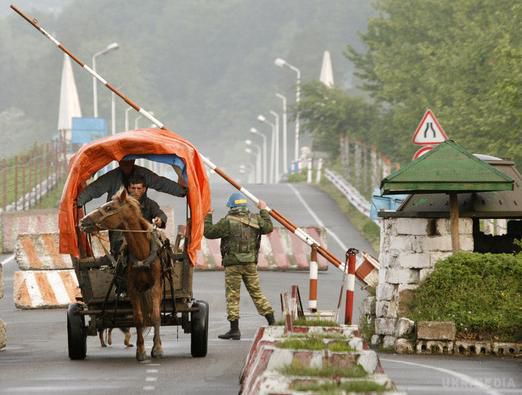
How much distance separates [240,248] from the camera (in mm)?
23344

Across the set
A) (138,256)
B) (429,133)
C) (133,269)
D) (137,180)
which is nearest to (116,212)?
(138,256)

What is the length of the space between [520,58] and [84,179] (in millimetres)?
25897

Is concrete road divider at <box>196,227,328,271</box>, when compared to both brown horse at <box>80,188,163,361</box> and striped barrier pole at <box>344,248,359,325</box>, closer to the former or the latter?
brown horse at <box>80,188,163,361</box>

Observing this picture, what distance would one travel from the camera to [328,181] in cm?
7850

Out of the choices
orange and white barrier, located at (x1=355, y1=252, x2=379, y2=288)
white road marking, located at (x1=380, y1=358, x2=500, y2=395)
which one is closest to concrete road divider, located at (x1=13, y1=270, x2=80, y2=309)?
orange and white barrier, located at (x1=355, y1=252, x2=379, y2=288)

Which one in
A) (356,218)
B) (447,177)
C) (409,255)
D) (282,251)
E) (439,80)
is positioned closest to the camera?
(447,177)

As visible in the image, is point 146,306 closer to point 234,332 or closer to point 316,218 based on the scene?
point 234,332

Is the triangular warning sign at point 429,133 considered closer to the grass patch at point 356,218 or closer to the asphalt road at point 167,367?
the asphalt road at point 167,367

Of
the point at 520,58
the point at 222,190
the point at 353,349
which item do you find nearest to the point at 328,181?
the point at 222,190

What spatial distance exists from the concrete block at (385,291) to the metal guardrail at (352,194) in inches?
1251

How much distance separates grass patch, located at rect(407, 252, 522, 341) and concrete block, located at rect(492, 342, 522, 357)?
0.19 m

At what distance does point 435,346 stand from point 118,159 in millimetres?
4208

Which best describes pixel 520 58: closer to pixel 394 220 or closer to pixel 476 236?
pixel 476 236

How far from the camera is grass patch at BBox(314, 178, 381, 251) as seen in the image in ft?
159
